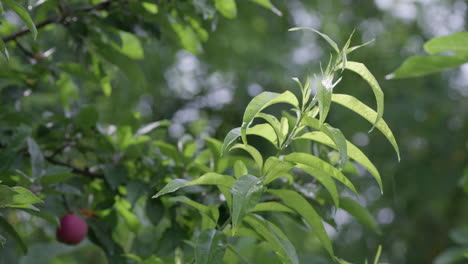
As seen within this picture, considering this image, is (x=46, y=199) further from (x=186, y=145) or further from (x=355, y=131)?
(x=355, y=131)

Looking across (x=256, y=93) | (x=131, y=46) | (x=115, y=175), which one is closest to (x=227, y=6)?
(x=131, y=46)

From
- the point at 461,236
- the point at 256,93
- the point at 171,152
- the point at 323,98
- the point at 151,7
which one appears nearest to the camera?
the point at 323,98

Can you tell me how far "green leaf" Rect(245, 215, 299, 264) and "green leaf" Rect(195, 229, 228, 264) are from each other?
0.17 ft

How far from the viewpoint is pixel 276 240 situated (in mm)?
758

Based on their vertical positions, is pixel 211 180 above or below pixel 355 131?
above

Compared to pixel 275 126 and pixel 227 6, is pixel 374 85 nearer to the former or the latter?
pixel 275 126

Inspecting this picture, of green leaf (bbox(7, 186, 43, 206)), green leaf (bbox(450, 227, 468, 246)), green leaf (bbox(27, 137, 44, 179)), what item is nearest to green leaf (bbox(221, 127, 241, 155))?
green leaf (bbox(7, 186, 43, 206))

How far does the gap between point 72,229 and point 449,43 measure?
778mm

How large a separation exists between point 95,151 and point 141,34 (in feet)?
0.89

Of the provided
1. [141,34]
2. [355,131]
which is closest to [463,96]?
[355,131]

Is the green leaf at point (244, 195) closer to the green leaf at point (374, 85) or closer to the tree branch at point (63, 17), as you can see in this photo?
the green leaf at point (374, 85)

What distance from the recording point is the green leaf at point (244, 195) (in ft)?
2.13

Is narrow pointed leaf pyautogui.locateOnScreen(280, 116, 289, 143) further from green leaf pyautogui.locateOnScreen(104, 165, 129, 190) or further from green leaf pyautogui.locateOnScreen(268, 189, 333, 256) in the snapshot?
green leaf pyautogui.locateOnScreen(104, 165, 129, 190)

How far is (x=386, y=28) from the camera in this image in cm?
423
